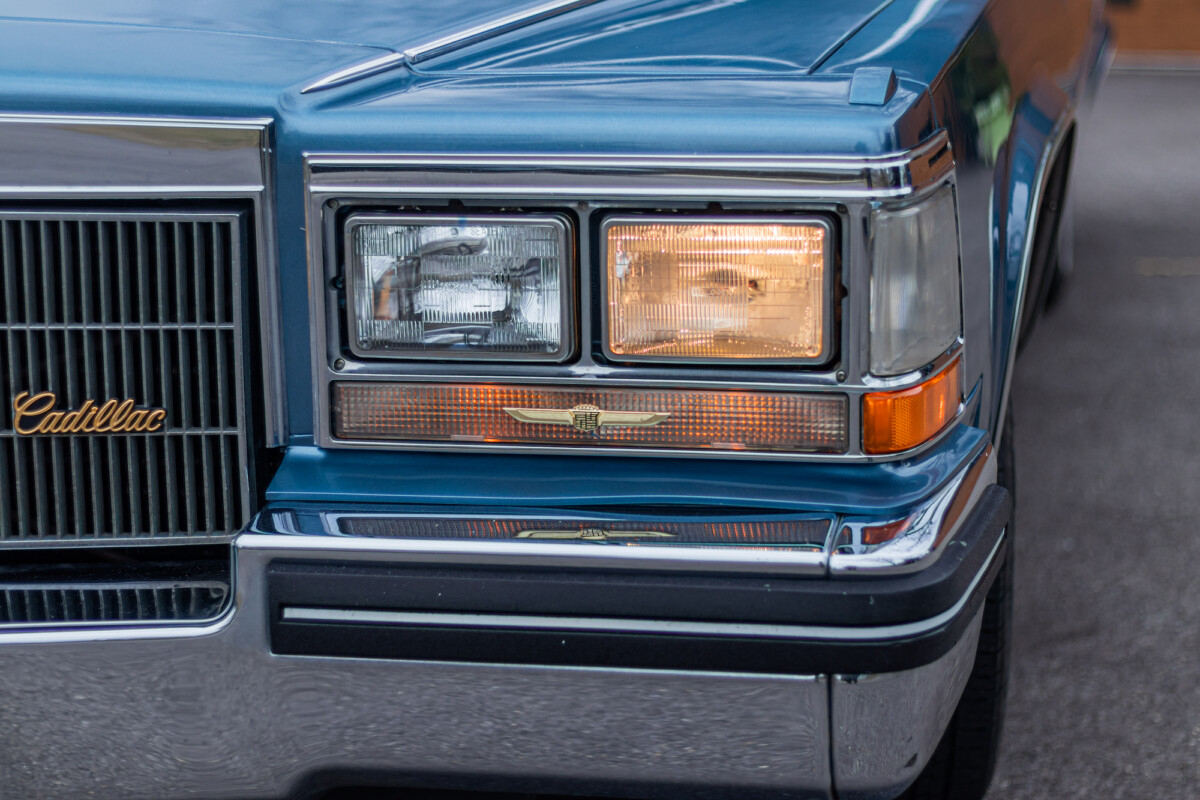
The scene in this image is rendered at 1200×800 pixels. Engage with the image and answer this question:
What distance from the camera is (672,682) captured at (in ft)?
4.48

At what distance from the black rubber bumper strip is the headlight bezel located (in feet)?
0.83

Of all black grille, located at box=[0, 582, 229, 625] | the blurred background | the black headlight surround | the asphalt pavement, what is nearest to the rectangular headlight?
the black headlight surround

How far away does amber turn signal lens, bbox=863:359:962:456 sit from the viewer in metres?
1.43

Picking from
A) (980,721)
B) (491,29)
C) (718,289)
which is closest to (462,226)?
(718,289)

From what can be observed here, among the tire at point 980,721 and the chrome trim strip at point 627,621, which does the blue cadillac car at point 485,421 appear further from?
the tire at point 980,721

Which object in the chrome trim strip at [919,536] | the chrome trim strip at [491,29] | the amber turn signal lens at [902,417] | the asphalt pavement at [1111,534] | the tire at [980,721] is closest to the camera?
the chrome trim strip at [919,536]

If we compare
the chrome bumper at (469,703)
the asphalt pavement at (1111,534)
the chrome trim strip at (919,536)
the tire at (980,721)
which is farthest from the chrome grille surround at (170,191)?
the asphalt pavement at (1111,534)

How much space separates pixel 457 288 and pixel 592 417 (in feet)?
0.71

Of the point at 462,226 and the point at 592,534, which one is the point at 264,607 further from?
the point at 462,226

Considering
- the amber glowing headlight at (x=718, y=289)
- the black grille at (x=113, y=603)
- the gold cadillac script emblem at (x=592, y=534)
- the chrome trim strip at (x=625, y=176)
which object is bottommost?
the black grille at (x=113, y=603)

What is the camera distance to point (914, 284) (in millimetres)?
1443

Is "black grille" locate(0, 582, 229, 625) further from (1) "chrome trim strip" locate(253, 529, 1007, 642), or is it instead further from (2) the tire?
(2) the tire

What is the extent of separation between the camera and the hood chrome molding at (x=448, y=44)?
1.52 meters

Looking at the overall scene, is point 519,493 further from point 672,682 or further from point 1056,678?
point 1056,678
